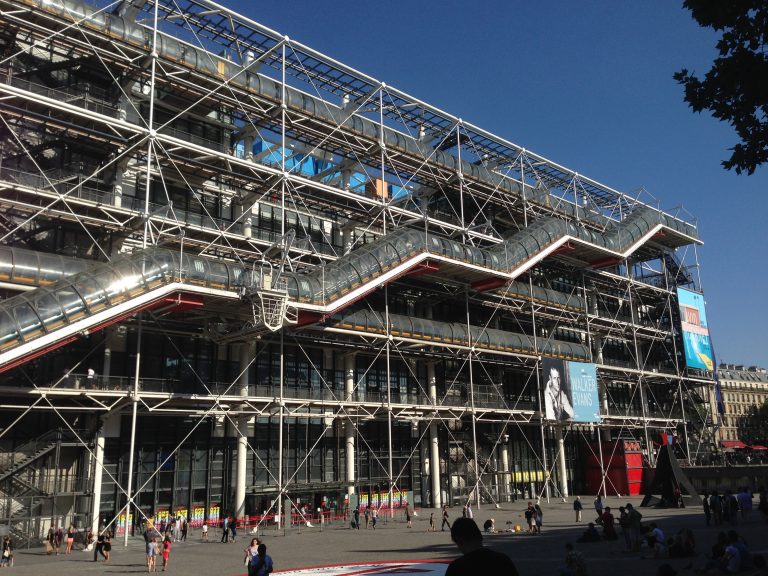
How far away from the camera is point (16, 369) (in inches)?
916

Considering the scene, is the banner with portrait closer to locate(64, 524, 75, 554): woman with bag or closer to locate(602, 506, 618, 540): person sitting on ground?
locate(602, 506, 618, 540): person sitting on ground

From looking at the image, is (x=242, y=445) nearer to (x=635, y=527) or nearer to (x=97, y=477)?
(x=97, y=477)

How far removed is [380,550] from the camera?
2033 cm

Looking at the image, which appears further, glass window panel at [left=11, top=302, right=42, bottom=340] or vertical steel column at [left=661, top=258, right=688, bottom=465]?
vertical steel column at [left=661, top=258, right=688, bottom=465]

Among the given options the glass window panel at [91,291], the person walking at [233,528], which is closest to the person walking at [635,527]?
the person walking at [233,528]

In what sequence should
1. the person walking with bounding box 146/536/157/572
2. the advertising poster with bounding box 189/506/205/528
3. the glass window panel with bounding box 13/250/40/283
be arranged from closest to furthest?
the person walking with bounding box 146/536/157/572 < the glass window panel with bounding box 13/250/40/283 < the advertising poster with bounding box 189/506/205/528

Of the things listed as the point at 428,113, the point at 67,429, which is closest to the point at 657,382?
the point at 428,113

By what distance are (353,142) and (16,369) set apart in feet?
59.6

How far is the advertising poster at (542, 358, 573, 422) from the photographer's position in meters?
38.1

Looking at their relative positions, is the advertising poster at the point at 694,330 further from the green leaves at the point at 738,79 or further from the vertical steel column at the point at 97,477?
the green leaves at the point at 738,79

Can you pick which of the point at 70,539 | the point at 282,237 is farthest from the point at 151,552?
the point at 282,237

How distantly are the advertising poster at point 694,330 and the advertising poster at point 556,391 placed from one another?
14265 millimetres

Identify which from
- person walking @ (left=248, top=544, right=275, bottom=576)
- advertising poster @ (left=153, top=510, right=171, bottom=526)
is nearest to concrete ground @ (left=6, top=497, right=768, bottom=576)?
advertising poster @ (left=153, top=510, right=171, bottom=526)

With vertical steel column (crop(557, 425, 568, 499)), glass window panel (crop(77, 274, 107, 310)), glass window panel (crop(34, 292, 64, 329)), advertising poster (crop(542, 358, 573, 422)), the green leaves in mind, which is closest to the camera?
the green leaves
